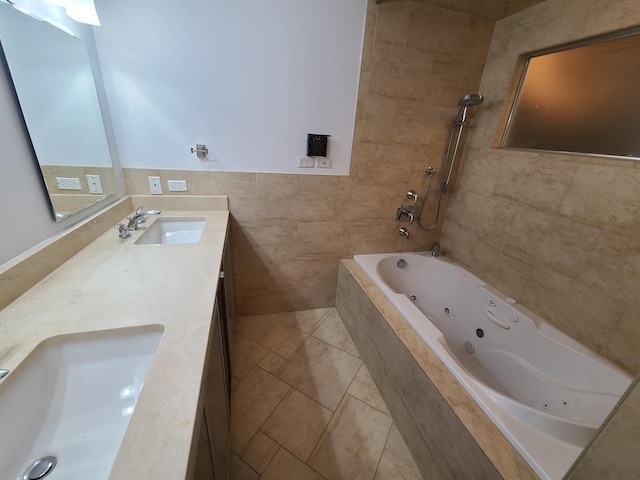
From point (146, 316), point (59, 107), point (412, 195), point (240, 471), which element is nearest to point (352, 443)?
point (240, 471)

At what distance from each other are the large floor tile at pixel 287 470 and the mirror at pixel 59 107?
1473 mm

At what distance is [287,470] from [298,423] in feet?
0.71

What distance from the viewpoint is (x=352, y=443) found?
4.36 ft

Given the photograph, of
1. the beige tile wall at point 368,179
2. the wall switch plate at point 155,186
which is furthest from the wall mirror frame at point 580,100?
the wall switch plate at point 155,186

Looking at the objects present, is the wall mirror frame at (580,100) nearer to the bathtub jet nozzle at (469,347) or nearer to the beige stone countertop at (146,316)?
the bathtub jet nozzle at (469,347)

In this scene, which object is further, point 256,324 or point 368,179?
point 256,324

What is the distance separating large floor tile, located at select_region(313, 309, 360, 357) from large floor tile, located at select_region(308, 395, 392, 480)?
41 cm

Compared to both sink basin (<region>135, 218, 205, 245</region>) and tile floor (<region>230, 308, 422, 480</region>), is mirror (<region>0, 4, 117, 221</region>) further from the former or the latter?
tile floor (<region>230, 308, 422, 480</region>)

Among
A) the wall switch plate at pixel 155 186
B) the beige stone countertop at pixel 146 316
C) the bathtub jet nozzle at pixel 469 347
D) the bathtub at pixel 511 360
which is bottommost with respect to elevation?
the bathtub jet nozzle at pixel 469 347

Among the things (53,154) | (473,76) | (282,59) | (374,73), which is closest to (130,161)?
(53,154)

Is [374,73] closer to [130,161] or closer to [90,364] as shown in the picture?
[130,161]

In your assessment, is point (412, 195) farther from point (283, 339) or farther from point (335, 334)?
point (283, 339)

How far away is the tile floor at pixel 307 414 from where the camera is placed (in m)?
1.22

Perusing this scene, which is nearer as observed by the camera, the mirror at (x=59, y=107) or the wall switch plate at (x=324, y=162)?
the mirror at (x=59, y=107)
